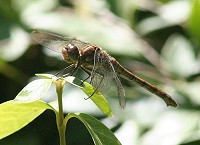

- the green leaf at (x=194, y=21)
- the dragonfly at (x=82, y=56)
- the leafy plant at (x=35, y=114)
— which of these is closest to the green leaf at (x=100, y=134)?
the leafy plant at (x=35, y=114)

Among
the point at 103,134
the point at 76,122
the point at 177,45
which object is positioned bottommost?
the point at 76,122

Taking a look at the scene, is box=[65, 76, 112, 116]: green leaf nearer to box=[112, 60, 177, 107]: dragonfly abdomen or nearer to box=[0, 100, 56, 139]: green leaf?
box=[0, 100, 56, 139]: green leaf

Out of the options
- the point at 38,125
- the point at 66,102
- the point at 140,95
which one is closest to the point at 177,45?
the point at 140,95

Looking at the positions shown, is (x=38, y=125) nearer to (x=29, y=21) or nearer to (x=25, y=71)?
(x=25, y=71)

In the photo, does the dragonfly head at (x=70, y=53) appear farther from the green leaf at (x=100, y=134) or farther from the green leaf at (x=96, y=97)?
→ the green leaf at (x=100, y=134)

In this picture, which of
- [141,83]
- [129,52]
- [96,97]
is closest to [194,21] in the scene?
[129,52]

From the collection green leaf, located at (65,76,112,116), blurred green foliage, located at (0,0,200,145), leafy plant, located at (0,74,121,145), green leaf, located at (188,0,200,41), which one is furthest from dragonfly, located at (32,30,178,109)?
green leaf, located at (188,0,200,41)
